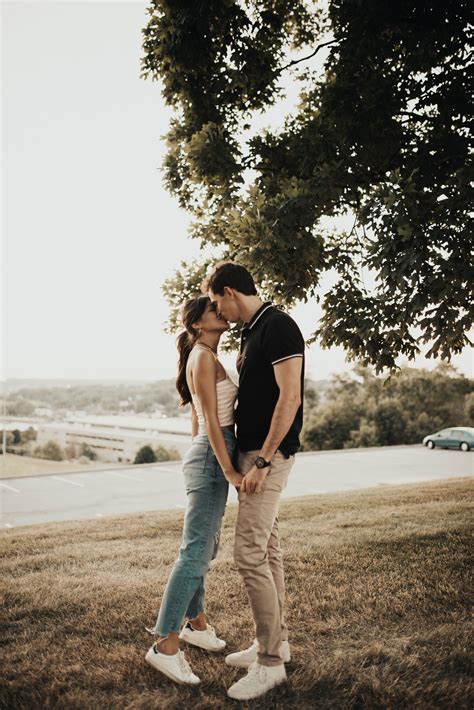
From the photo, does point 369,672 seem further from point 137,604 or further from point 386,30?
point 386,30

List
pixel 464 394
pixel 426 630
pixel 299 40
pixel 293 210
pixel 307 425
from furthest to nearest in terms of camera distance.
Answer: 1. pixel 464 394
2. pixel 307 425
3. pixel 299 40
4. pixel 293 210
5. pixel 426 630

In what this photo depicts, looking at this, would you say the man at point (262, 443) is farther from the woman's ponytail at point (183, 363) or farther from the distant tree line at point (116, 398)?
the distant tree line at point (116, 398)

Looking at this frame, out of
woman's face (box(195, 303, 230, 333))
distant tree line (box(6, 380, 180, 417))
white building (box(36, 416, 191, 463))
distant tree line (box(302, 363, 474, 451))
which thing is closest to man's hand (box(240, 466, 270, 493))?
woman's face (box(195, 303, 230, 333))

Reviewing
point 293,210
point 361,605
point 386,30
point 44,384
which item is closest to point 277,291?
point 293,210

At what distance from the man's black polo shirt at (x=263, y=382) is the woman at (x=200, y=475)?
117mm

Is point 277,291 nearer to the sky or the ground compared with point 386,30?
nearer to the ground

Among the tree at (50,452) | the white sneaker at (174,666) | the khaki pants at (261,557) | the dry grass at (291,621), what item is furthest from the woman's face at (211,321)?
the tree at (50,452)

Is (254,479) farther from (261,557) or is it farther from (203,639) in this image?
(203,639)

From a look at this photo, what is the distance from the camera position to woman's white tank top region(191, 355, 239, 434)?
314cm

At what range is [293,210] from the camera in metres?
6.01

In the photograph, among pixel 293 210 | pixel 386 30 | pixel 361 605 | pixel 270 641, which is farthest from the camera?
pixel 386 30

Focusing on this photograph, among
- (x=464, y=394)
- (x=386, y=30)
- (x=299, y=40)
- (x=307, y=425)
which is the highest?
(x=299, y=40)

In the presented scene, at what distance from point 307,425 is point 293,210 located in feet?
102

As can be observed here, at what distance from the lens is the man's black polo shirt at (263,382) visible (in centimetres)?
297
